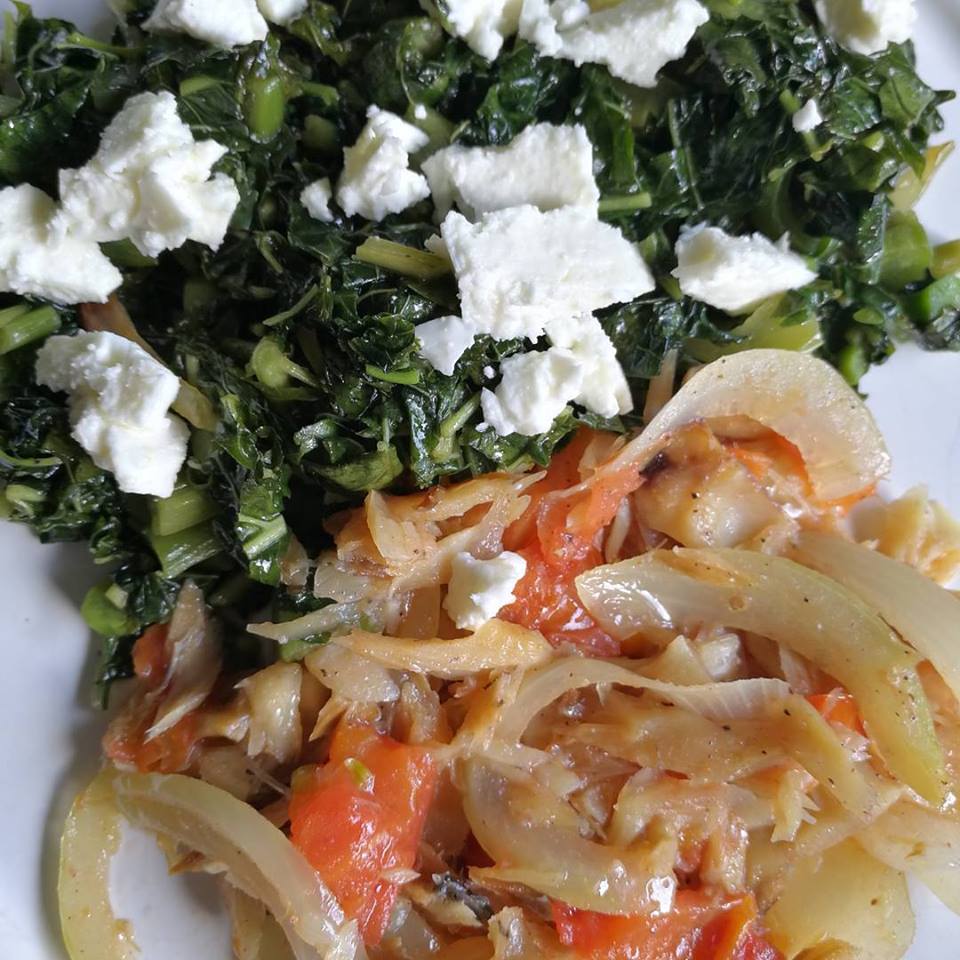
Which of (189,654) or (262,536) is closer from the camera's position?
(262,536)

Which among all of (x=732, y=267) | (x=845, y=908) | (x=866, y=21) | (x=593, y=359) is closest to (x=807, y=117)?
(x=866, y=21)

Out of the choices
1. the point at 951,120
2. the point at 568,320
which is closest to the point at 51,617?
the point at 568,320

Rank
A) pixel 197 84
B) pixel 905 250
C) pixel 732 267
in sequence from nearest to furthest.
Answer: pixel 197 84 < pixel 732 267 < pixel 905 250

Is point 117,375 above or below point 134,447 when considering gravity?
above

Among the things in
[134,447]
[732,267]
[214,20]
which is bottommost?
[134,447]

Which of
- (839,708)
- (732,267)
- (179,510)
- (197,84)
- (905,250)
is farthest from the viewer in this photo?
(905,250)

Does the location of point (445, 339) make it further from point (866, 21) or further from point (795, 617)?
point (866, 21)
